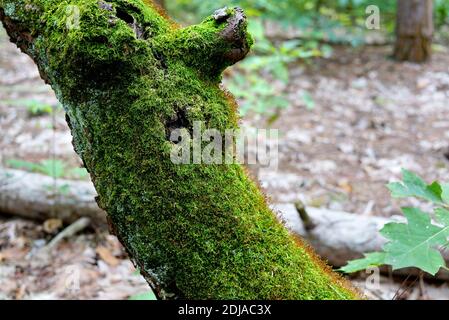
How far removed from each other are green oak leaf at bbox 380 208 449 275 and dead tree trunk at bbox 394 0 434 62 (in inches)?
241

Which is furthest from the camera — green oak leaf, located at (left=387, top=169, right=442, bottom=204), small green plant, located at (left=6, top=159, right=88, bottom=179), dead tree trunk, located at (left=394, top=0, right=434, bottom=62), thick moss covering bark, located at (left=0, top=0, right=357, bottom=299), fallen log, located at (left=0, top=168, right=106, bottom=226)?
dead tree trunk, located at (left=394, top=0, right=434, bottom=62)

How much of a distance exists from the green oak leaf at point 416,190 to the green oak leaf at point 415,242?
14 cm

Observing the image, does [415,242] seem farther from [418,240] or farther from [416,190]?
[416,190]

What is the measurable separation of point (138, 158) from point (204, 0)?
5.90 m

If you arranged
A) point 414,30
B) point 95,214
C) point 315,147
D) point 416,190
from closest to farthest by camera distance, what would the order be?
point 416,190, point 95,214, point 315,147, point 414,30

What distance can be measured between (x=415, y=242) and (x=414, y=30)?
634cm

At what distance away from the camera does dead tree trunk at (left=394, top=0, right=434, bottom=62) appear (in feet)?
22.6

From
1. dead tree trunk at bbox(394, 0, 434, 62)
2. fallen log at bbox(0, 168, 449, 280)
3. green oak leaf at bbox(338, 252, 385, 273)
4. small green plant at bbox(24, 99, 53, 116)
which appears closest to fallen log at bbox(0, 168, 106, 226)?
fallen log at bbox(0, 168, 449, 280)

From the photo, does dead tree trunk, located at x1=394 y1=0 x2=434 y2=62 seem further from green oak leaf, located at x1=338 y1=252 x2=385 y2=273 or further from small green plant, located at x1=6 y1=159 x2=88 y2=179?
green oak leaf, located at x1=338 y1=252 x2=385 y2=273

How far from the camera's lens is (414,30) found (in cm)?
707

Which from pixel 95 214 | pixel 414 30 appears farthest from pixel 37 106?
pixel 414 30

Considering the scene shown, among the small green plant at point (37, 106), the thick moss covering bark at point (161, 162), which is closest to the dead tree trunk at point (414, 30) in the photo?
the small green plant at point (37, 106)

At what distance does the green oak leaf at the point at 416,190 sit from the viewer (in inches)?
69.5

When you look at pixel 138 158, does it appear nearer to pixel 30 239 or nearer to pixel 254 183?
pixel 254 183
